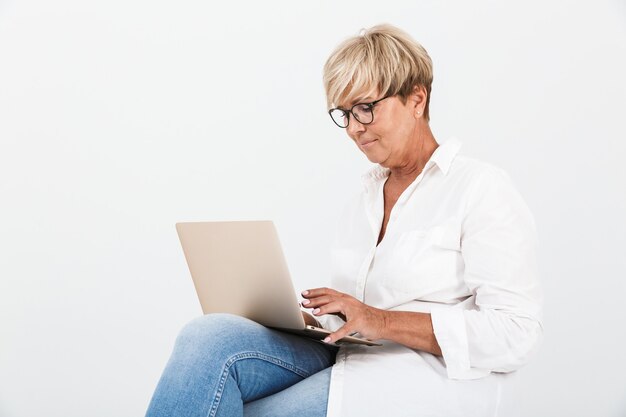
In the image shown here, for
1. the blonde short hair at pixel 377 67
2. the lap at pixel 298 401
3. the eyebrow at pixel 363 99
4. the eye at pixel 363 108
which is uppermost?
the blonde short hair at pixel 377 67

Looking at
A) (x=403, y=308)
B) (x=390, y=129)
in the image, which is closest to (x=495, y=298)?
(x=403, y=308)

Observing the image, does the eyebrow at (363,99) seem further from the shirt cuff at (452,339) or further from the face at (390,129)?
the shirt cuff at (452,339)

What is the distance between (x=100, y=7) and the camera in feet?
9.34

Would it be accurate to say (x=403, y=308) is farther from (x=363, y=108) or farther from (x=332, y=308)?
(x=363, y=108)

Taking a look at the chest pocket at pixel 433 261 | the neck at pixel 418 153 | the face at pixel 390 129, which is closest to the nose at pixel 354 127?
the face at pixel 390 129

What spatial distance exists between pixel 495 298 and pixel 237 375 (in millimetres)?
493

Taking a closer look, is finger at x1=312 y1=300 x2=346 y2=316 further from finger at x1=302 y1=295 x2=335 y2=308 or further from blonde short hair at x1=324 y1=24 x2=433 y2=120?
blonde short hair at x1=324 y1=24 x2=433 y2=120

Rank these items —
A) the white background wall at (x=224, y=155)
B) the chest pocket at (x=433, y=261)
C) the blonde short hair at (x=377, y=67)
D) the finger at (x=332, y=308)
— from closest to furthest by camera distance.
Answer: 1. the finger at (x=332, y=308)
2. the chest pocket at (x=433, y=261)
3. the blonde short hair at (x=377, y=67)
4. the white background wall at (x=224, y=155)

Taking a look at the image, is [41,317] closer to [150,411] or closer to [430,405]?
[150,411]

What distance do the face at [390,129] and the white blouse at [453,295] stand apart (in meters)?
0.09

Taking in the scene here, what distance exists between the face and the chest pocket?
220 millimetres

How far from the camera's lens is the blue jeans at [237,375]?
1.28 metres

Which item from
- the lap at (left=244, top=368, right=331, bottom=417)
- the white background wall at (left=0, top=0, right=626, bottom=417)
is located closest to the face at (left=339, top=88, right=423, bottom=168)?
the lap at (left=244, top=368, right=331, bottom=417)

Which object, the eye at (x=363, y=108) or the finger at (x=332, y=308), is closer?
the finger at (x=332, y=308)
